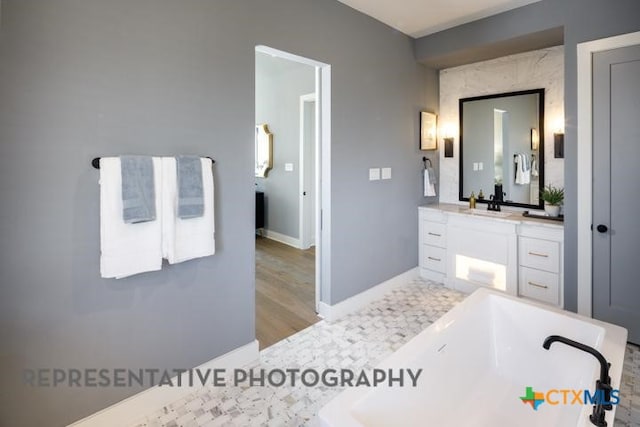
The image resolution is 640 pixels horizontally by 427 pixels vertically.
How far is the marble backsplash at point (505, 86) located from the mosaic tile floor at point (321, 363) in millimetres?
1542

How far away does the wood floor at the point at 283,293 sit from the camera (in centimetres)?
292

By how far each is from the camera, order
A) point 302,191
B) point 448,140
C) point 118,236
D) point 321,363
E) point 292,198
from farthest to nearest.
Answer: point 292,198, point 302,191, point 448,140, point 321,363, point 118,236

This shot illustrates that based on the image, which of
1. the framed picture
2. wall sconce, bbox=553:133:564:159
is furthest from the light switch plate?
wall sconce, bbox=553:133:564:159

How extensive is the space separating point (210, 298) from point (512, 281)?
111 inches

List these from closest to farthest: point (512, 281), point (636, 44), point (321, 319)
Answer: point (636, 44) < point (321, 319) < point (512, 281)

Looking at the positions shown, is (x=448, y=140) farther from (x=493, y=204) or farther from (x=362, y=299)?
(x=362, y=299)

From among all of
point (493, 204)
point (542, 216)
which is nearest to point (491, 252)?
point (542, 216)

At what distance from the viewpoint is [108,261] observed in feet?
5.57

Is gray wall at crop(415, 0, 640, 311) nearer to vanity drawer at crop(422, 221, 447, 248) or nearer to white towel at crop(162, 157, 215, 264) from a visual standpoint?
vanity drawer at crop(422, 221, 447, 248)

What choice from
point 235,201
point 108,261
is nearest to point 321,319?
point 235,201

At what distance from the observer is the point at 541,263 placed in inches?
122

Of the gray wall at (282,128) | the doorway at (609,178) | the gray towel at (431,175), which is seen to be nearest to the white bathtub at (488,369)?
the doorway at (609,178)

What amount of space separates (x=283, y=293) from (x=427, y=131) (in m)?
2.54

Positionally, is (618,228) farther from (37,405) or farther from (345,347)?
(37,405)
